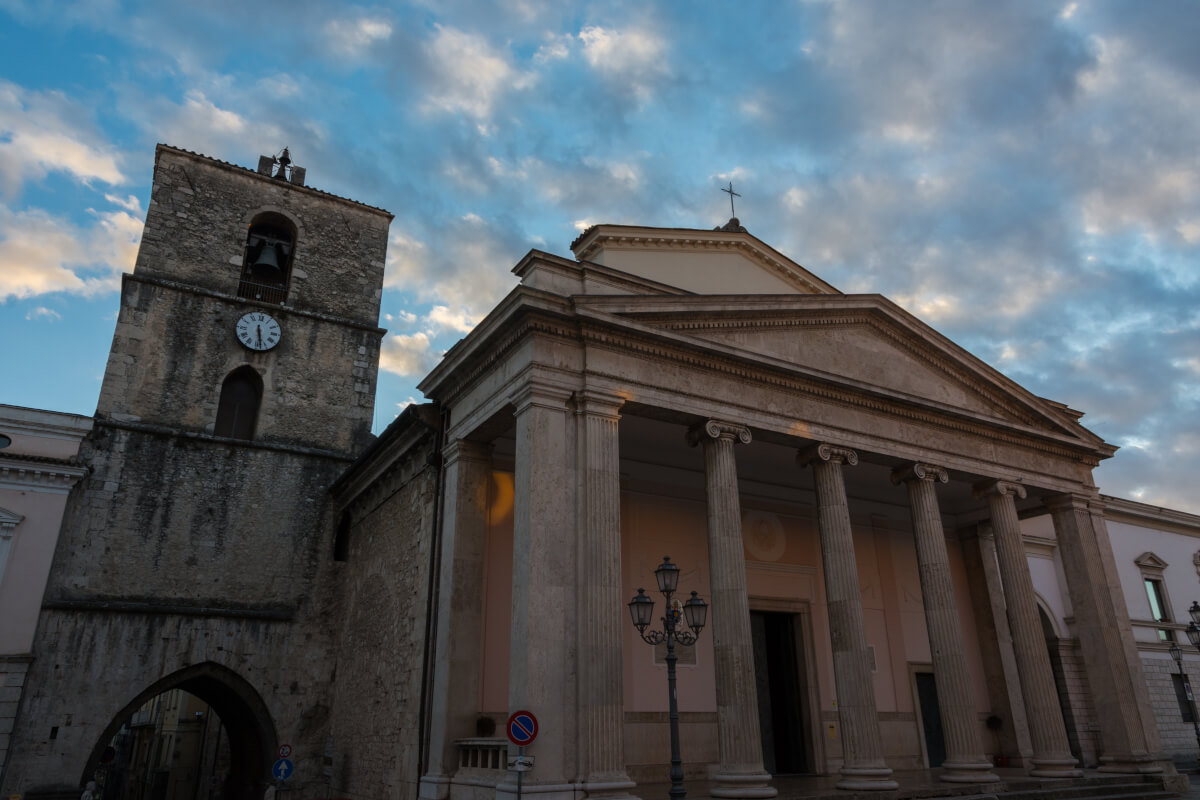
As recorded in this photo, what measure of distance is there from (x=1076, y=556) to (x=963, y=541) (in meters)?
3.36

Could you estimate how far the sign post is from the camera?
9.30m

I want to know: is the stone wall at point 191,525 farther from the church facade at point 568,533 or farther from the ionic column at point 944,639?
the ionic column at point 944,639

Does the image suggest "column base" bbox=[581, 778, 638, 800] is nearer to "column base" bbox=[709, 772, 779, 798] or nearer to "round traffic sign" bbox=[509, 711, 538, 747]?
"round traffic sign" bbox=[509, 711, 538, 747]

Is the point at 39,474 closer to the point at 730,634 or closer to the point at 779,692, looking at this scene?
the point at 730,634

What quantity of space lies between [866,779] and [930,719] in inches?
285

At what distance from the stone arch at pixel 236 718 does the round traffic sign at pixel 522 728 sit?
10.7m

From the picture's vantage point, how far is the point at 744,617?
1159 centimetres

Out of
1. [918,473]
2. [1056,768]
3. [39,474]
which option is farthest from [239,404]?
[1056,768]

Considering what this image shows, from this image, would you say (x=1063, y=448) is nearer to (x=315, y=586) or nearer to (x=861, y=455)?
(x=861, y=455)

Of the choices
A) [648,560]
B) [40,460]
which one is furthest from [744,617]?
[40,460]

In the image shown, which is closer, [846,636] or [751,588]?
[846,636]

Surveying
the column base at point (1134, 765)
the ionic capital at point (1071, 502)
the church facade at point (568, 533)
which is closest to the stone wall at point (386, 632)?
the church facade at point (568, 533)

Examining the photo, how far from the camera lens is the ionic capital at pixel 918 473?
14.9m

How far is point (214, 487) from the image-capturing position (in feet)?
61.3
